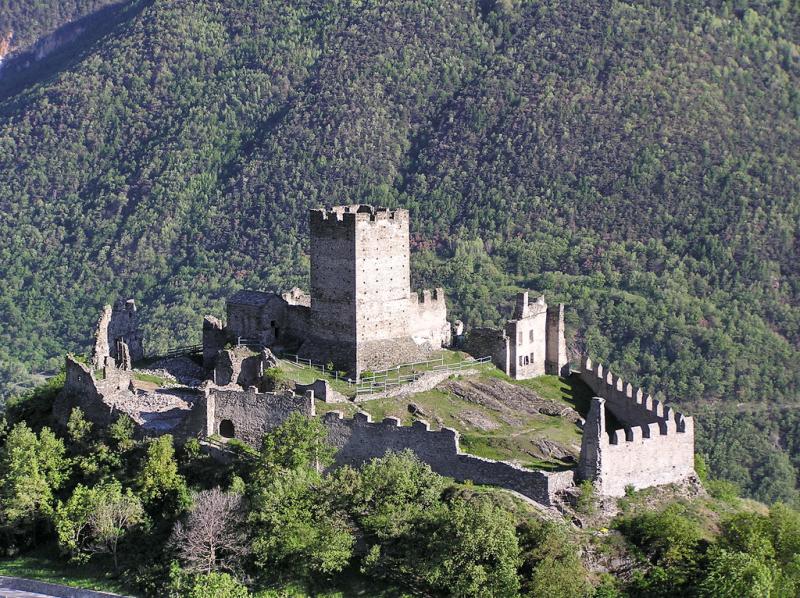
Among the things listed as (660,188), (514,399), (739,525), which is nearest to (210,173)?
(660,188)

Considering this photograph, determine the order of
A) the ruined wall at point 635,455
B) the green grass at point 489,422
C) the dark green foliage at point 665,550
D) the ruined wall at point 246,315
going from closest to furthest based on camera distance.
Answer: the dark green foliage at point 665,550 < the ruined wall at point 635,455 < the green grass at point 489,422 < the ruined wall at point 246,315

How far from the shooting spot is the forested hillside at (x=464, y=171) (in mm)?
115000

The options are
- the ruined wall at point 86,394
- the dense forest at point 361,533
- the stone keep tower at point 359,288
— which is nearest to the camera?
the dense forest at point 361,533

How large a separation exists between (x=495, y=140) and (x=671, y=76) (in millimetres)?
18032

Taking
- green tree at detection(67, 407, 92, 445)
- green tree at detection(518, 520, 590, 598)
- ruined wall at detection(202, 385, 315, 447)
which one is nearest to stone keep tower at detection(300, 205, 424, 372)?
ruined wall at detection(202, 385, 315, 447)

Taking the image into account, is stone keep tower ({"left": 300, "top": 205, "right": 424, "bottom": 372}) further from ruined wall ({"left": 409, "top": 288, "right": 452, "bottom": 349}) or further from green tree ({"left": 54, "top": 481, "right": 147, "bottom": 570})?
green tree ({"left": 54, "top": 481, "right": 147, "bottom": 570})

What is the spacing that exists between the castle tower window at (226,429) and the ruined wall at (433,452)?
458 centimetres

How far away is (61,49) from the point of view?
18062cm

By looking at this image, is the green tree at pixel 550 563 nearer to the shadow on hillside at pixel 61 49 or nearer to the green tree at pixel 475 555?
the green tree at pixel 475 555

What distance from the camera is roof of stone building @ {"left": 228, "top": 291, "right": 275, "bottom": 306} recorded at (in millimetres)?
65438

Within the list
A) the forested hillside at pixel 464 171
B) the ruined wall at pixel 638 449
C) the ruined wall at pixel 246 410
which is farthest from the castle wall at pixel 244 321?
the forested hillside at pixel 464 171

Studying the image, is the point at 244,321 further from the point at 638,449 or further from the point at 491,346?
the point at 638,449

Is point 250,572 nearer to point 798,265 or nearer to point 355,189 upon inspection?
point 355,189

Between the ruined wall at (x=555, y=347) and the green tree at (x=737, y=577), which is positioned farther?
the ruined wall at (x=555, y=347)
